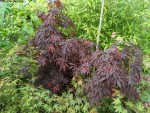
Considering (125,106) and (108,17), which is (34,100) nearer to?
(125,106)

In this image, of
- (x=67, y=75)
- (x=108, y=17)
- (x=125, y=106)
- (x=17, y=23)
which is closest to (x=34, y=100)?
(x=67, y=75)

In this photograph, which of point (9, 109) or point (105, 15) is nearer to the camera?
point (9, 109)

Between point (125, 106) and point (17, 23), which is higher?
point (17, 23)

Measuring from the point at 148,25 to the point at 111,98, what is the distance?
1401 mm

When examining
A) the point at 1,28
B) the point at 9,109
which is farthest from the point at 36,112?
the point at 1,28

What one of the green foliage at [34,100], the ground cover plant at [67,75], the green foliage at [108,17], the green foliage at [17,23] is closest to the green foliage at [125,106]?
the ground cover plant at [67,75]

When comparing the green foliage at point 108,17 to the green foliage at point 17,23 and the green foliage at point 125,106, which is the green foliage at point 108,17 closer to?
the green foliage at point 17,23

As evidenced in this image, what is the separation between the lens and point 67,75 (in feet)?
9.04

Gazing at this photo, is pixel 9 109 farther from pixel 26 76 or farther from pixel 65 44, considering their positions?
pixel 65 44

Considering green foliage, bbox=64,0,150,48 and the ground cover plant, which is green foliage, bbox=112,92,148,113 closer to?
the ground cover plant

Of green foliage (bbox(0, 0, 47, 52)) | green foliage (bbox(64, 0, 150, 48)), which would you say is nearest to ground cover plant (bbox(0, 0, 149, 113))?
green foliage (bbox(0, 0, 47, 52))

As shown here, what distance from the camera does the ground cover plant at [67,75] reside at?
7.30 ft

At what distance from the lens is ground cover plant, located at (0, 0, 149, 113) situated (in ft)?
7.30

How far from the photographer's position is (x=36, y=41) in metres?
2.62
